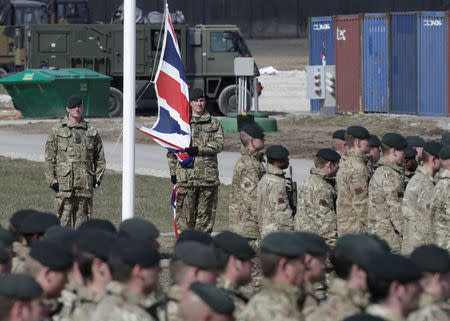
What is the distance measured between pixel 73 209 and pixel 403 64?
64.7 ft

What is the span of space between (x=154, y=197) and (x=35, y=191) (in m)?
2.10

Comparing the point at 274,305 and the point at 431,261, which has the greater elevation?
the point at 431,261

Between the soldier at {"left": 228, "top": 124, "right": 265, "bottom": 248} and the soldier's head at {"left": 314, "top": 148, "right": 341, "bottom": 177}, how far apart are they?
79 cm

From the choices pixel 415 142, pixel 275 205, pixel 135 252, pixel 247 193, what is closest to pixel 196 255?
pixel 135 252

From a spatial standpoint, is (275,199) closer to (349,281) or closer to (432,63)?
(349,281)

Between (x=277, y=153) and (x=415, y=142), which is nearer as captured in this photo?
(x=277, y=153)

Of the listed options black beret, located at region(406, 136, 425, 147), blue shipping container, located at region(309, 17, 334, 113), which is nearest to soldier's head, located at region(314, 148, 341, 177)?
black beret, located at region(406, 136, 425, 147)

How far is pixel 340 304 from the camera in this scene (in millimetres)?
5418

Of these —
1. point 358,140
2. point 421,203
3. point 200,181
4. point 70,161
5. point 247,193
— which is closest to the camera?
point 421,203

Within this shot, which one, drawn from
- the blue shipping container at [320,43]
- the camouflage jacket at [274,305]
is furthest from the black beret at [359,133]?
the blue shipping container at [320,43]

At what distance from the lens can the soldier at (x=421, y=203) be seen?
8977 mm

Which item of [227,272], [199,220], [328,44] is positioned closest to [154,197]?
[199,220]

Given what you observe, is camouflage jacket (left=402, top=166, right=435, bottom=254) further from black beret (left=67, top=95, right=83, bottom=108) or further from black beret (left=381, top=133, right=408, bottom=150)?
black beret (left=67, top=95, right=83, bottom=108)

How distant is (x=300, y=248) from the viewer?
5.75 metres
